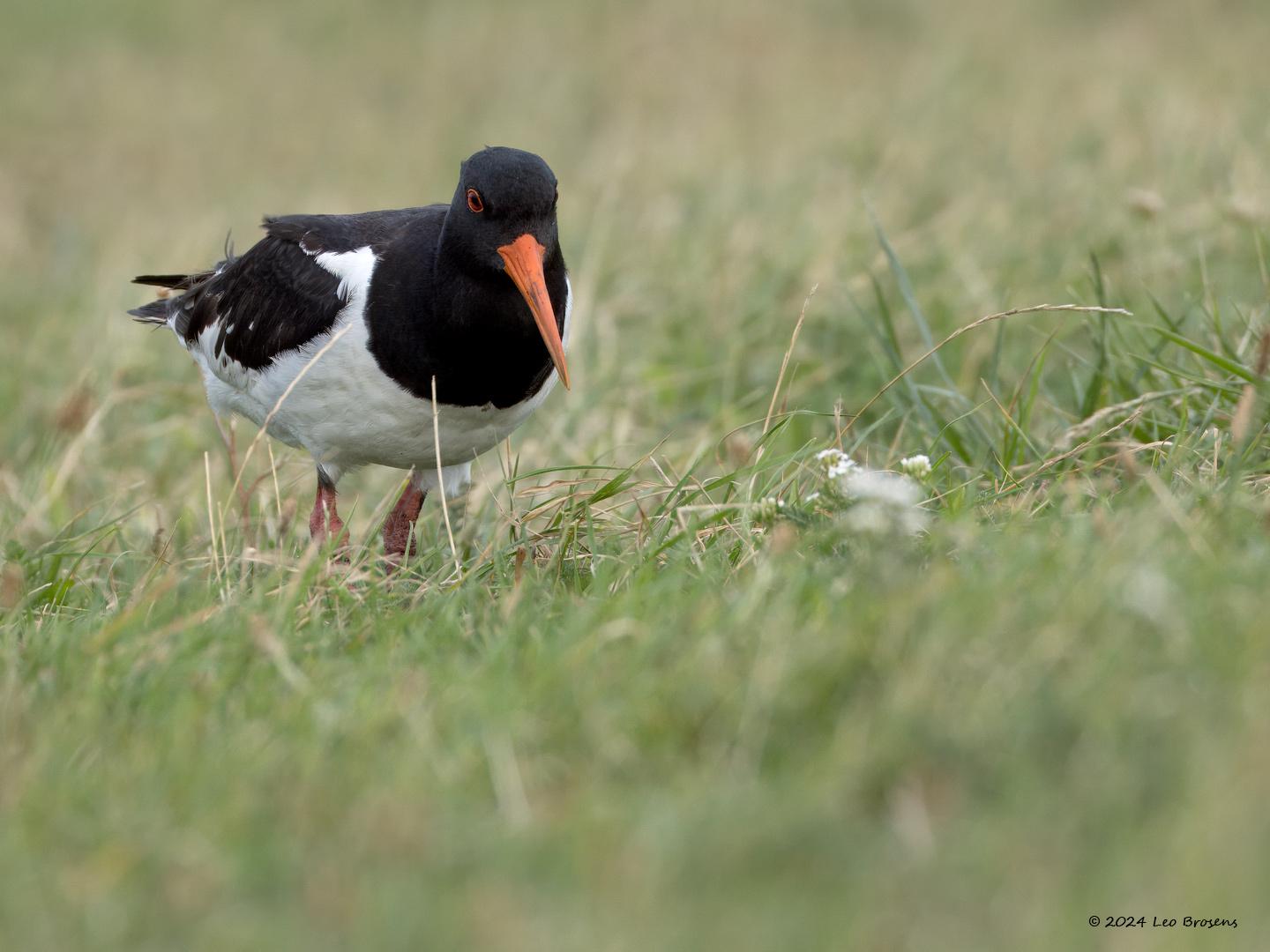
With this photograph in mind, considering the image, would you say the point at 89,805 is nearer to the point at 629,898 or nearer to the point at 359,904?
the point at 359,904

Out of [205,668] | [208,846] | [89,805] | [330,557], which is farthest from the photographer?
[330,557]

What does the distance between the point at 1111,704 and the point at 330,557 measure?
7.45 feet

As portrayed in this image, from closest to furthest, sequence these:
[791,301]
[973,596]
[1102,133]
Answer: [973,596] < [791,301] < [1102,133]

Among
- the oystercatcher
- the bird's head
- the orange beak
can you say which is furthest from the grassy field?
the bird's head

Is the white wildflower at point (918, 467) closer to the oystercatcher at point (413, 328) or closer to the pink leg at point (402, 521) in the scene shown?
the oystercatcher at point (413, 328)

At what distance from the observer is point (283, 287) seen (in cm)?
504

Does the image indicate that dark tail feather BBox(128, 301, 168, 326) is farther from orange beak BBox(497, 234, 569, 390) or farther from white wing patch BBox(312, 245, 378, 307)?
orange beak BBox(497, 234, 569, 390)

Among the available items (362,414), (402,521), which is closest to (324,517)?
(402,521)

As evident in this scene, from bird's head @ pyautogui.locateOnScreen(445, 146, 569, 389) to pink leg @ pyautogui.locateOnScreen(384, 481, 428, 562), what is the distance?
1.01 meters

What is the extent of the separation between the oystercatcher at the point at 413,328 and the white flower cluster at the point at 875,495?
930 mm

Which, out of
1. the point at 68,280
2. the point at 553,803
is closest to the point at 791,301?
the point at 553,803

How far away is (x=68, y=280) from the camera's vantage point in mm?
10367

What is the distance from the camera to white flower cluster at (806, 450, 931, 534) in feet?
10.6

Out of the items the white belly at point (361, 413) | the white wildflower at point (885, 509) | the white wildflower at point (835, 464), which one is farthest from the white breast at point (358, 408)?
the white wildflower at point (885, 509)
